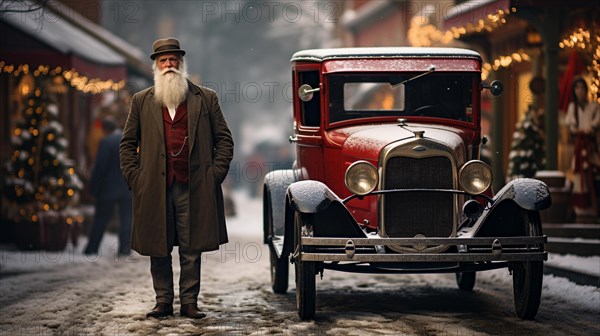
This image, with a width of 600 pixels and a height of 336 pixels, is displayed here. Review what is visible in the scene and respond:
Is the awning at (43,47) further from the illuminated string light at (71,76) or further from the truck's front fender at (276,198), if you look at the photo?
the truck's front fender at (276,198)

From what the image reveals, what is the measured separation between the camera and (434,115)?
36.1 feet

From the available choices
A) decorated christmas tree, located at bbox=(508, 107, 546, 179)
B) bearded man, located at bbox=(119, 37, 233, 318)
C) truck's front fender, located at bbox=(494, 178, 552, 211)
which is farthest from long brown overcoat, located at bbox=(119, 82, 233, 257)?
decorated christmas tree, located at bbox=(508, 107, 546, 179)

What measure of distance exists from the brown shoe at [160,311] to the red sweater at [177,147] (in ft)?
3.25

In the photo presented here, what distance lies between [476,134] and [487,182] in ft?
4.69

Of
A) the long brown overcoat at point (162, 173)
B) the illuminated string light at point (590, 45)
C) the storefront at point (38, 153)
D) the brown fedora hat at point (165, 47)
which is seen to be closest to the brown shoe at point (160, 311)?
the long brown overcoat at point (162, 173)

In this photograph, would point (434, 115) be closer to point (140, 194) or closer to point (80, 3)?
point (140, 194)

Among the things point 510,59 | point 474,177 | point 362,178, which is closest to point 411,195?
point 362,178

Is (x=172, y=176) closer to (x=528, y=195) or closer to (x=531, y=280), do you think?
(x=528, y=195)

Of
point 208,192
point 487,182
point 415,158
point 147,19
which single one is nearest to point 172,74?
point 208,192

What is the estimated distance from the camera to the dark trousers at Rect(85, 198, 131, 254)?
55.4ft

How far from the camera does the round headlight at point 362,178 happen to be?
31.1ft

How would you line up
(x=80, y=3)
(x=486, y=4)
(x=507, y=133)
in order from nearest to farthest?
(x=486, y=4) → (x=507, y=133) → (x=80, y=3)

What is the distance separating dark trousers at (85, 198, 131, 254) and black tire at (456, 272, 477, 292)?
255 inches

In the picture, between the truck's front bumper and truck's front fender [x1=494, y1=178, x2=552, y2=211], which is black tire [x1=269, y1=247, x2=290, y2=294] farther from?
truck's front fender [x1=494, y1=178, x2=552, y2=211]
